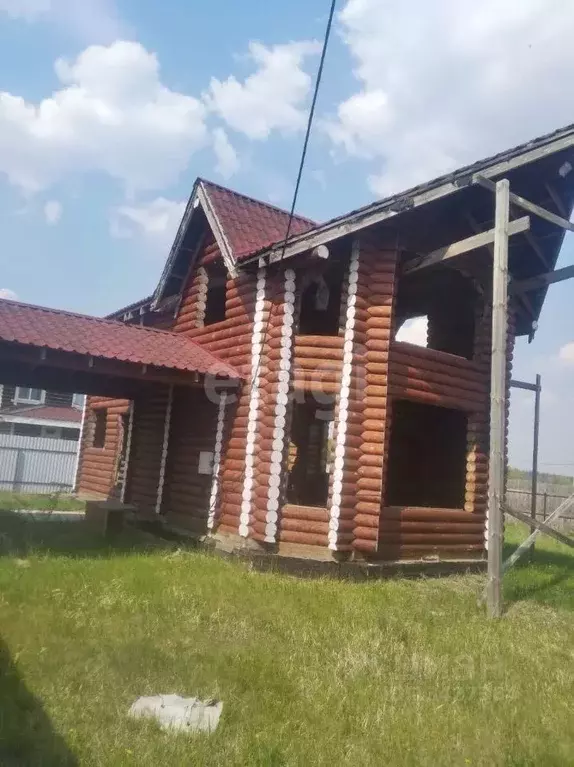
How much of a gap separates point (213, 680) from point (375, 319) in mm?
6855

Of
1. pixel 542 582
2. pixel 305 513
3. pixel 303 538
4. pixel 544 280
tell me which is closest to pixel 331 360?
pixel 305 513

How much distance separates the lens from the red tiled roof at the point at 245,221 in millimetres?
12633

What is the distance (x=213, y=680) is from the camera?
17.5 feet

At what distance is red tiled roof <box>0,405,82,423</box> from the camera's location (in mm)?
32656

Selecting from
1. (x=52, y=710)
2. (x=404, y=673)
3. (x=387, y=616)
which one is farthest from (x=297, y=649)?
(x=52, y=710)

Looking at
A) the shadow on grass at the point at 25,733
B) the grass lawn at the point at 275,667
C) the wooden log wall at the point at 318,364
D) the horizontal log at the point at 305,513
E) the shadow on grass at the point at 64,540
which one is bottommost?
the shadow on grass at the point at 25,733

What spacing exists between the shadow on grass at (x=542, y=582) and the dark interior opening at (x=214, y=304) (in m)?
8.31

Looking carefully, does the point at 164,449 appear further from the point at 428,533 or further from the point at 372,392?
the point at 428,533

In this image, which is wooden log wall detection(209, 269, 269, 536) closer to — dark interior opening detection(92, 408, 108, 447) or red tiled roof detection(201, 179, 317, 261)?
red tiled roof detection(201, 179, 317, 261)

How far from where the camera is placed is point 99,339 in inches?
434

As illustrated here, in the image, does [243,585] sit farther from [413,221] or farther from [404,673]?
[413,221]

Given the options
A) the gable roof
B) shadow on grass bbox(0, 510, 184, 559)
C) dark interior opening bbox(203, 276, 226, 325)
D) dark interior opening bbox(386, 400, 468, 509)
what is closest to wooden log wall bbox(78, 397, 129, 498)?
shadow on grass bbox(0, 510, 184, 559)

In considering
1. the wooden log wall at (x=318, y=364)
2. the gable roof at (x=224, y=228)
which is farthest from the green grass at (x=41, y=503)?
the wooden log wall at (x=318, y=364)

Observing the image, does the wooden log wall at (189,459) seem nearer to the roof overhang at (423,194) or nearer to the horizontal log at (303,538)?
the horizontal log at (303,538)
